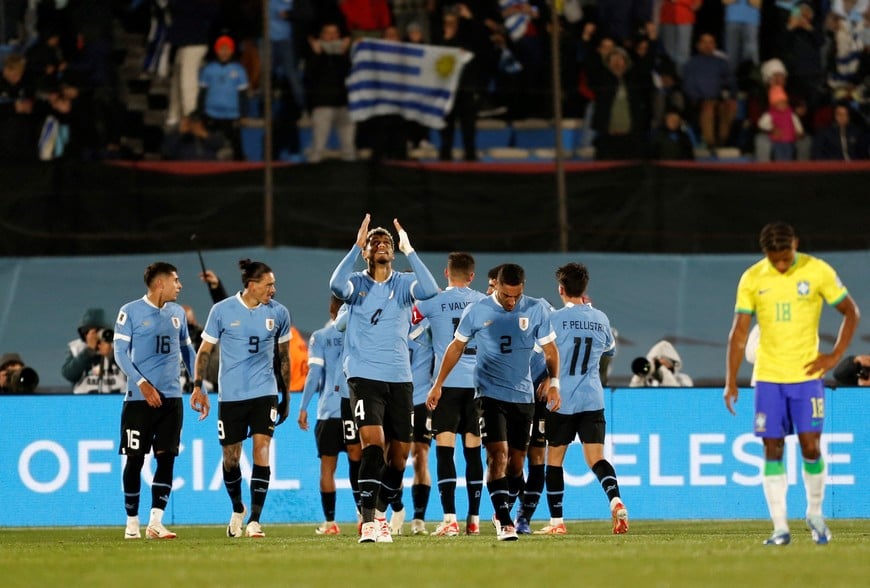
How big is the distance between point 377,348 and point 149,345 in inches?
100

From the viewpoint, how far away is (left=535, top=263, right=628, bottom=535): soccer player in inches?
568

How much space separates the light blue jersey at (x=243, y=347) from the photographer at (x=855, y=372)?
7033 millimetres

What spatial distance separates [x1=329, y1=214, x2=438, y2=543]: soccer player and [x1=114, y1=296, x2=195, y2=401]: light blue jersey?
217cm

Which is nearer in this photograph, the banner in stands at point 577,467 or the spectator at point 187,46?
the banner in stands at point 577,467

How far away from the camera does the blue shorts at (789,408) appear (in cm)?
1154

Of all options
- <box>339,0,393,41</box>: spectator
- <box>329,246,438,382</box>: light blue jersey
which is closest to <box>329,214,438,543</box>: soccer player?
<box>329,246,438,382</box>: light blue jersey

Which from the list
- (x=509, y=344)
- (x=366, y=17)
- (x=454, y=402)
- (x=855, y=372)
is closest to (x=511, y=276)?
(x=509, y=344)

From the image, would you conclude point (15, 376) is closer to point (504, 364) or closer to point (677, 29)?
point (504, 364)

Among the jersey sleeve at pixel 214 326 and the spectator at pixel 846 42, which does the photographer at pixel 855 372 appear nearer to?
the spectator at pixel 846 42

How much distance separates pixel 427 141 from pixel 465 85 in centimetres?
92

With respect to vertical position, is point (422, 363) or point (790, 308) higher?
point (790, 308)

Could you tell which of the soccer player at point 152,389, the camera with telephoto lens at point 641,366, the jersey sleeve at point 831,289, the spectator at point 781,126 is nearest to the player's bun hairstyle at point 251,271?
the soccer player at point 152,389

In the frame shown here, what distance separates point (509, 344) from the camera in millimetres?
13461

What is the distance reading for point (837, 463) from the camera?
57.2 ft
